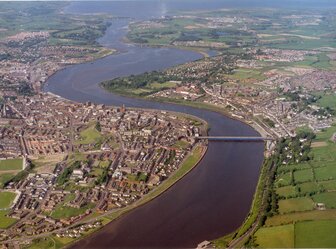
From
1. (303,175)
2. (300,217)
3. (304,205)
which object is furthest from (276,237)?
(303,175)

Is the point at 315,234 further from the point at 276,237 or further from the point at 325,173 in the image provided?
the point at 325,173

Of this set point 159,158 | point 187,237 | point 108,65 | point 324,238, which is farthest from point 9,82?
point 324,238

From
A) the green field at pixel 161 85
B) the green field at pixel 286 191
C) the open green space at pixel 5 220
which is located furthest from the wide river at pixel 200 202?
the green field at pixel 161 85

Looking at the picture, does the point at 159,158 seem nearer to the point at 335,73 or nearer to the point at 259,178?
the point at 259,178

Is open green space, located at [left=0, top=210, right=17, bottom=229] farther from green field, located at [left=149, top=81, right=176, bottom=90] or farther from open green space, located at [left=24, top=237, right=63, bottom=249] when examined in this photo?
green field, located at [left=149, top=81, right=176, bottom=90]

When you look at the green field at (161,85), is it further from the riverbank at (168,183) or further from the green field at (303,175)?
the green field at (303,175)
